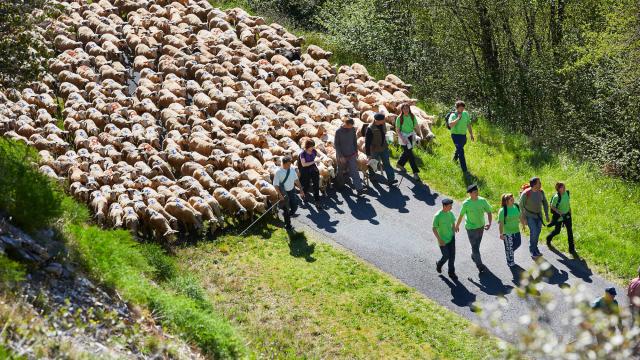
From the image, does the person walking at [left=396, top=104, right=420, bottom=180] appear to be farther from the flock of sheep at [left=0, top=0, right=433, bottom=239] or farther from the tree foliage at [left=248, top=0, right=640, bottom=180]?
the tree foliage at [left=248, top=0, right=640, bottom=180]

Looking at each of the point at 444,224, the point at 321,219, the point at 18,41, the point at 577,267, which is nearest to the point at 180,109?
the point at 321,219

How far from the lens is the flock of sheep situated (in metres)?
19.9

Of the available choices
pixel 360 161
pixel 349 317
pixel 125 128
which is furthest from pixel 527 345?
pixel 125 128

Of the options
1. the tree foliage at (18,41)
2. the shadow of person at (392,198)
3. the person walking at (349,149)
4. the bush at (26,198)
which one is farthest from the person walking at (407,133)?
the bush at (26,198)

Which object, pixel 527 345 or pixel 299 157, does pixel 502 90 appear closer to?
pixel 299 157

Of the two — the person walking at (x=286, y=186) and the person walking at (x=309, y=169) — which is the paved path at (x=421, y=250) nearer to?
the person walking at (x=309, y=169)

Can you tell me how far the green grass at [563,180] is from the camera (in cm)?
1903

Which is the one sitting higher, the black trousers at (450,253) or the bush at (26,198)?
the bush at (26,198)

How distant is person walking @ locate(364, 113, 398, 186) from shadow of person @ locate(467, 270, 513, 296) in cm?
461

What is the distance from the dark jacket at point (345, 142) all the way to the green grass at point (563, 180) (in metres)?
2.32

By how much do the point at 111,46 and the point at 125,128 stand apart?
20.2 feet

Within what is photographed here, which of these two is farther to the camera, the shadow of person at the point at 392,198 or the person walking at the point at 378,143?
the person walking at the point at 378,143

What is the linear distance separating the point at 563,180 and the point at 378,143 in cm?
516

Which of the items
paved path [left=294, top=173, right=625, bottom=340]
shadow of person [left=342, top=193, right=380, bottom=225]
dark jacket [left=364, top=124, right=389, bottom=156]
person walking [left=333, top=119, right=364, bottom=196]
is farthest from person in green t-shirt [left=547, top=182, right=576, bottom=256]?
person walking [left=333, top=119, right=364, bottom=196]
